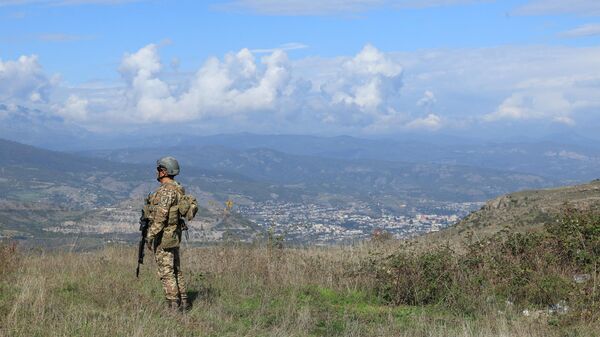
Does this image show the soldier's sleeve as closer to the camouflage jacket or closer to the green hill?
the camouflage jacket

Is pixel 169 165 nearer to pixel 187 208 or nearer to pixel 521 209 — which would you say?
pixel 187 208

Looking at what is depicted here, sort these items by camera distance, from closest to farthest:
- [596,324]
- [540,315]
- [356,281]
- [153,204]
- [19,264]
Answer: [596,324]
[540,315]
[153,204]
[356,281]
[19,264]

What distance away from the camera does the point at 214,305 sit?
34.2ft

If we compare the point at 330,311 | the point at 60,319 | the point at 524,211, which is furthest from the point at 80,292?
the point at 524,211

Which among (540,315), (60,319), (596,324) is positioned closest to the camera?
(60,319)

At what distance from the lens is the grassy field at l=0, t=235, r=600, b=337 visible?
831 centimetres

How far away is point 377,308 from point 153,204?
3.78 meters

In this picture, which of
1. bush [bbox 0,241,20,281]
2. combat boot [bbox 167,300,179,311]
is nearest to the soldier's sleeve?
combat boot [bbox 167,300,179,311]

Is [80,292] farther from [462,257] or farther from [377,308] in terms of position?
[462,257]

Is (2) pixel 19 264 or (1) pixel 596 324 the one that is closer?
(1) pixel 596 324

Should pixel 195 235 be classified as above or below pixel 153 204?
below

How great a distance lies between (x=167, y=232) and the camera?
10133 millimetres

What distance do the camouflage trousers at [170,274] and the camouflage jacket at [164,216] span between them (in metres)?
0.15

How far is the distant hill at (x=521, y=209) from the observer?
25938mm
